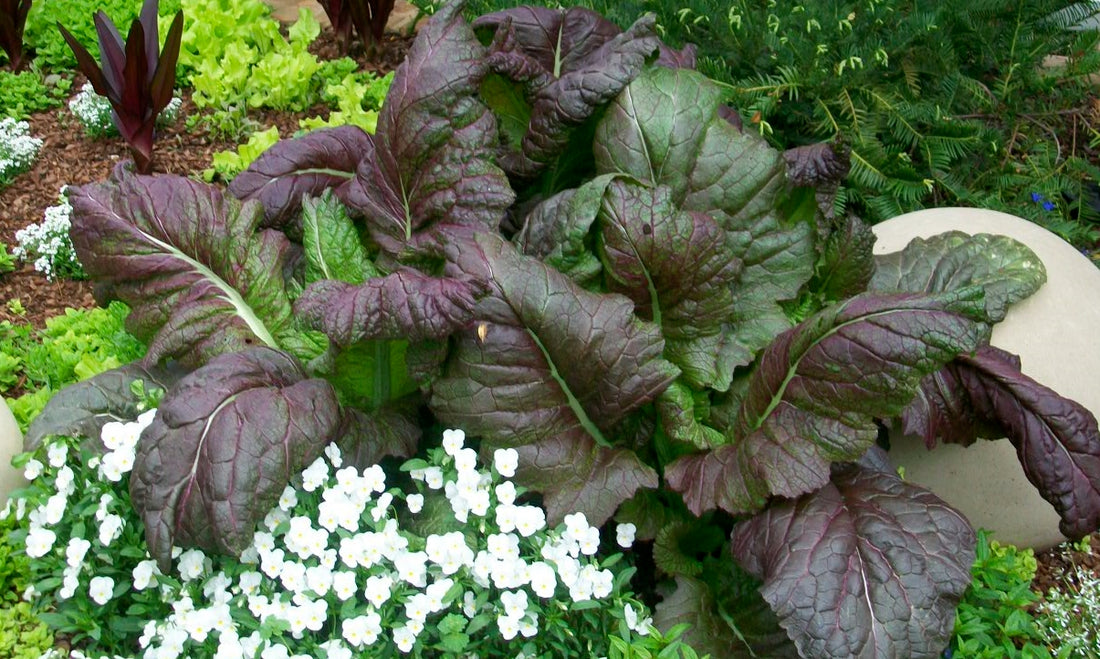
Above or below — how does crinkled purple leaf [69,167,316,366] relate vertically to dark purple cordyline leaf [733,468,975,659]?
above

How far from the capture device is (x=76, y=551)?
230 centimetres

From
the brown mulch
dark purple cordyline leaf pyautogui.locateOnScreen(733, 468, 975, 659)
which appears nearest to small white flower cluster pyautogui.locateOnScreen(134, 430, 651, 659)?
dark purple cordyline leaf pyautogui.locateOnScreen(733, 468, 975, 659)

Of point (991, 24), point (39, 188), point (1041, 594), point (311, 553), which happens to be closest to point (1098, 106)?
point (991, 24)

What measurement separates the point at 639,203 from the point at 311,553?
1.11 metres

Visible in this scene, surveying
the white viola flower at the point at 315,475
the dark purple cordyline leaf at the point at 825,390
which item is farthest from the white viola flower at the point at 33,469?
the dark purple cordyline leaf at the point at 825,390

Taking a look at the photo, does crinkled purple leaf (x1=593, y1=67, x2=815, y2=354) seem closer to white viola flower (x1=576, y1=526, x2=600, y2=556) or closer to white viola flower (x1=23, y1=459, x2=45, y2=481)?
white viola flower (x1=576, y1=526, x2=600, y2=556)

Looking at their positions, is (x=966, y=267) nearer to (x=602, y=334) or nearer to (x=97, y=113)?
(x=602, y=334)

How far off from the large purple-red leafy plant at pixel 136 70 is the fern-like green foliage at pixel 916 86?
1.23 metres

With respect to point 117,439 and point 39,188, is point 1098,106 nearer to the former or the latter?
point 117,439

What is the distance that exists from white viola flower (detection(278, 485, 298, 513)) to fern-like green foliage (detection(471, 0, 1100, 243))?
6.86ft

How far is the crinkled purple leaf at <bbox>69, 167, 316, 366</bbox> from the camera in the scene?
9.32ft

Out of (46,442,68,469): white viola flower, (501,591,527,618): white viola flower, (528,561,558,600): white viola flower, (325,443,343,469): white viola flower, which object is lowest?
(501,591,527,618): white viola flower

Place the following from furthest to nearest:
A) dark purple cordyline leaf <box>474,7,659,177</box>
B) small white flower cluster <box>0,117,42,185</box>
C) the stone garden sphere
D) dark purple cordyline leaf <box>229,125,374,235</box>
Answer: small white flower cluster <box>0,117,42,185</box>
dark purple cordyline leaf <box>229,125,374,235</box>
the stone garden sphere
dark purple cordyline leaf <box>474,7,659,177</box>

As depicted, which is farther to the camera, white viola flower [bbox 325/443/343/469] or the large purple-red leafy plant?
the large purple-red leafy plant
